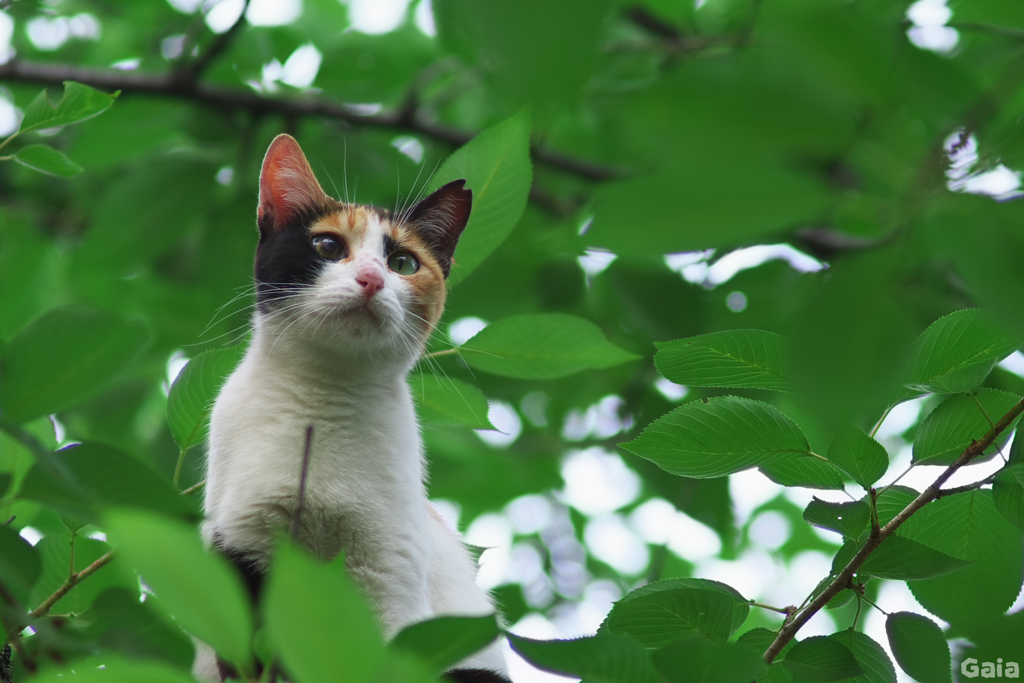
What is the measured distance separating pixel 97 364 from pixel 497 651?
197 centimetres

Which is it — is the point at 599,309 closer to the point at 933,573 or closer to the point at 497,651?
the point at 497,651

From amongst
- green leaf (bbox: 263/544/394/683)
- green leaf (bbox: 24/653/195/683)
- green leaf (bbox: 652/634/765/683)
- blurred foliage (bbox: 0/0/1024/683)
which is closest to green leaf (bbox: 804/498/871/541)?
blurred foliage (bbox: 0/0/1024/683)

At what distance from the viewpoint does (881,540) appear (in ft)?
4.84

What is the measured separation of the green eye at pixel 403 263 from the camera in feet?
9.59

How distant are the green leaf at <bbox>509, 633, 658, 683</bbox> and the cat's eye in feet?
6.29

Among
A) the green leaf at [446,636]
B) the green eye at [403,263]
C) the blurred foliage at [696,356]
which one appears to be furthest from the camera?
the green eye at [403,263]

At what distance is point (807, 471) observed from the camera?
1.61 meters

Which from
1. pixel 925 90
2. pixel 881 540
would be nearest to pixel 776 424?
pixel 881 540

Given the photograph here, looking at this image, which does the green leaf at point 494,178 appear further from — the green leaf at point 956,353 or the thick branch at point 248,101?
the thick branch at point 248,101

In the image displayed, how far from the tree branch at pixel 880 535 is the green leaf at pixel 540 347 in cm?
70

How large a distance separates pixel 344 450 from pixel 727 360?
1.25m

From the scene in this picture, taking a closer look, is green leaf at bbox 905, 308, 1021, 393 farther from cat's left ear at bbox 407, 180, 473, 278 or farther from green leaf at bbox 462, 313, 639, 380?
cat's left ear at bbox 407, 180, 473, 278

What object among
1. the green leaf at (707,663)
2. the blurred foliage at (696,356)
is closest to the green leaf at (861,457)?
the blurred foliage at (696,356)

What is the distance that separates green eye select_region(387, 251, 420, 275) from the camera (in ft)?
9.59
